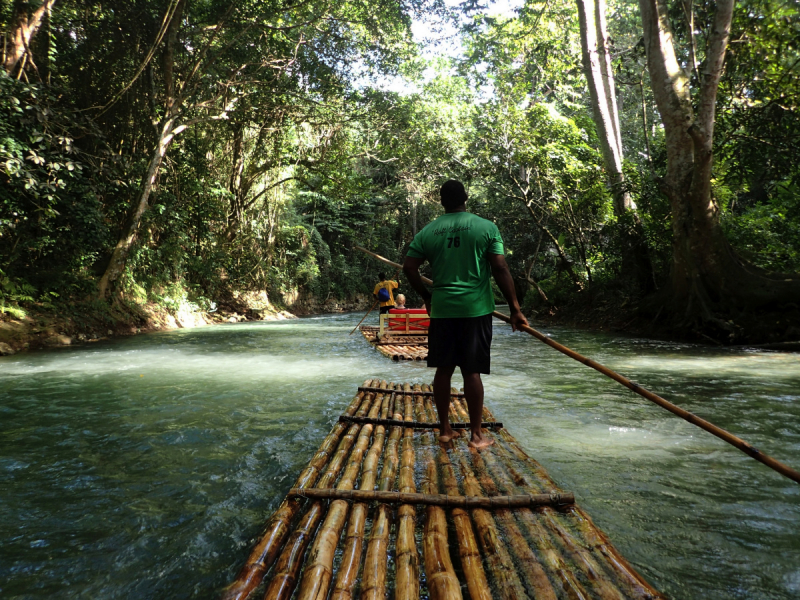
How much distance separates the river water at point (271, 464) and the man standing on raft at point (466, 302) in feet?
2.33

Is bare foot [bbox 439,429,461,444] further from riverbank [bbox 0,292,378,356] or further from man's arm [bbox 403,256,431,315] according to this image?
riverbank [bbox 0,292,378,356]

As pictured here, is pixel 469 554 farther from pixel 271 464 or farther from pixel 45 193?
pixel 45 193

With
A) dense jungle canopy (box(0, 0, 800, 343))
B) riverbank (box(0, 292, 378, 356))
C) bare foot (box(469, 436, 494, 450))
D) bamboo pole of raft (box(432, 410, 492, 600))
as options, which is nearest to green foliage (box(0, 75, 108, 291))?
dense jungle canopy (box(0, 0, 800, 343))

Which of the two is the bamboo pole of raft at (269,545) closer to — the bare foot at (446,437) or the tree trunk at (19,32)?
the bare foot at (446,437)

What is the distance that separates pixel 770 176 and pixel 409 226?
21.4 meters

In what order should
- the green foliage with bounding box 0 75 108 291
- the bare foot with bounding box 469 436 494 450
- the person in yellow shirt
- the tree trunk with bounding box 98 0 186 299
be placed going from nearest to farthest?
the bare foot with bounding box 469 436 494 450, the green foliage with bounding box 0 75 108 291, the person in yellow shirt, the tree trunk with bounding box 98 0 186 299

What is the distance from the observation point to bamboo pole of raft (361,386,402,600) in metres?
1.77

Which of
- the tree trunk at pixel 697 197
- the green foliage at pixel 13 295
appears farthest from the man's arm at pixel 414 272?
the green foliage at pixel 13 295

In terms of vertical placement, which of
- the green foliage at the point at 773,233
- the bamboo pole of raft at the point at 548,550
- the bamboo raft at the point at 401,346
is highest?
the green foliage at the point at 773,233

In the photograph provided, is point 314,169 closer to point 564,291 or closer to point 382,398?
point 564,291

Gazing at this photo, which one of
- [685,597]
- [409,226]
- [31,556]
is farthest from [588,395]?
[409,226]

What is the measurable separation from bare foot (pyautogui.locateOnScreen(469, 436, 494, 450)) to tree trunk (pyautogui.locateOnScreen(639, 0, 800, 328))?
25.6ft

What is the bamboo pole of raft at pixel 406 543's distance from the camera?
5.88ft

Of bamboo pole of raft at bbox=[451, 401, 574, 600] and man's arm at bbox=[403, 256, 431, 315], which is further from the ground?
man's arm at bbox=[403, 256, 431, 315]
